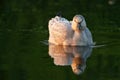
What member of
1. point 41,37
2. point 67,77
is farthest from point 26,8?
point 67,77

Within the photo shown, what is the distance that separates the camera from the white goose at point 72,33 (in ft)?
49.4

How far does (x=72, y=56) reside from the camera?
1402cm

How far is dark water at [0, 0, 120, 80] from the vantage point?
39.7ft

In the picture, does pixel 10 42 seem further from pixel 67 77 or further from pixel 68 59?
pixel 67 77

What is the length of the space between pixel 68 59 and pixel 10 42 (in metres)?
2.02

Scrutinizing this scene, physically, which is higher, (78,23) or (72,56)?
(78,23)

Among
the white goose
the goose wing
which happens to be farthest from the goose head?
the goose wing

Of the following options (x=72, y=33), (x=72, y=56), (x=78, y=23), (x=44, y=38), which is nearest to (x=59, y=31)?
(x=72, y=33)

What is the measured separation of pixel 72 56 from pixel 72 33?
4.43 ft

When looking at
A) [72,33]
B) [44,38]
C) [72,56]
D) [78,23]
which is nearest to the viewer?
[72,56]

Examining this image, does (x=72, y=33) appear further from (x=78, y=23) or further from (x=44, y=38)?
(x=44, y=38)

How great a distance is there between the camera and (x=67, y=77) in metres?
11.7

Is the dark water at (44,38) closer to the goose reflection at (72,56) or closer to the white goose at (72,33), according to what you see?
the goose reflection at (72,56)

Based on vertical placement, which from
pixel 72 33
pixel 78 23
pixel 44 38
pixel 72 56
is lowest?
pixel 72 56
